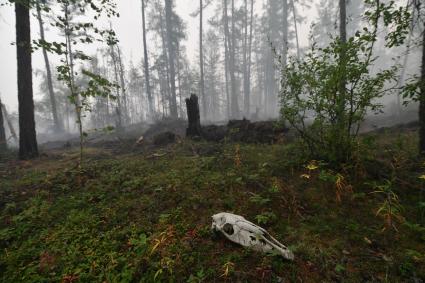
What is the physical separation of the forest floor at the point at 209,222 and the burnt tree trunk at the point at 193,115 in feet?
13.5

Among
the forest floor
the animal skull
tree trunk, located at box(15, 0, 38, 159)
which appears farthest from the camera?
tree trunk, located at box(15, 0, 38, 159)

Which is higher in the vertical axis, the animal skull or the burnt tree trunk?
the burnt tree trunk

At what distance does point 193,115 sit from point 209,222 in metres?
6.99

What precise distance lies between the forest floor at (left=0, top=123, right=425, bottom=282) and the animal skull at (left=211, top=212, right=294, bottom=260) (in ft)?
0.40

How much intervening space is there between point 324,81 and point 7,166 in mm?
10407

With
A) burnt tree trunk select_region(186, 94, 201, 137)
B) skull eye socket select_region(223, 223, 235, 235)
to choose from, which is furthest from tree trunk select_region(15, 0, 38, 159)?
skull eye socket select_region(223, 223, 235, 235)

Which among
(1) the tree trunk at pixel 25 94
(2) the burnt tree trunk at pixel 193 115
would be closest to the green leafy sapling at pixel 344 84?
(2) the burnt tree trunk at pixel 193 115

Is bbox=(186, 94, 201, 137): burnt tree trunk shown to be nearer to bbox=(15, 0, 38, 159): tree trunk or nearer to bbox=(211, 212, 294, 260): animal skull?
bbox=(15, 0, 38, 159): tree trunk

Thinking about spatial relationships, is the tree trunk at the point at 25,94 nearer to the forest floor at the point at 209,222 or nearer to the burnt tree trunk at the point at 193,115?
the forest floor at the point at 209,222

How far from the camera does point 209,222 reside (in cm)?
411

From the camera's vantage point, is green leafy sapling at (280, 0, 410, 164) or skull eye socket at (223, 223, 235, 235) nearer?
skull eye socket at (223, 223, 235, 235)

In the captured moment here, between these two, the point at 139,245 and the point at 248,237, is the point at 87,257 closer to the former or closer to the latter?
the point at 139,245

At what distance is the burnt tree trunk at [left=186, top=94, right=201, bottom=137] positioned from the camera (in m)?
10.4

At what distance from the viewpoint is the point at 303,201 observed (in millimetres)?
4516
